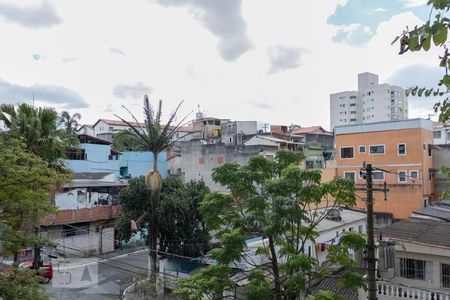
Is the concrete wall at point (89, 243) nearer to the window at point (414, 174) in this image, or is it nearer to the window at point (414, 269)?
the window at point (414, 269)

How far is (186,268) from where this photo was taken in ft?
63.3

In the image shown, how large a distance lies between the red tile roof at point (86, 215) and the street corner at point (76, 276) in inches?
112

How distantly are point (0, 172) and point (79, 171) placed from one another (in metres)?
26.4

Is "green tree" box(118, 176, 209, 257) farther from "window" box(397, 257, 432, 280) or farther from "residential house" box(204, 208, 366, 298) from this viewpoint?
"window" box(397, 257, 432, 280)

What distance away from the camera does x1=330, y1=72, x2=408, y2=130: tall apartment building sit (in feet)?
255

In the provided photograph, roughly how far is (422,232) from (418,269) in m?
1.43

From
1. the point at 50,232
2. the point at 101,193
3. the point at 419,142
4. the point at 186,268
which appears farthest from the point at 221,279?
the point at 419,142

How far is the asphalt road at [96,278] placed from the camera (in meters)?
18.7

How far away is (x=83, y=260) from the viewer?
25.3m

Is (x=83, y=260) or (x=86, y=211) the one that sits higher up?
(x=86, y=211)

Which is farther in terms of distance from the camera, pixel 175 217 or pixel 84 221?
pixel 84 221

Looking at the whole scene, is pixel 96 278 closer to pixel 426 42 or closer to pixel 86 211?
pixel 86 211

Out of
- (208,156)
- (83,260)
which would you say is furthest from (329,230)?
(208,156)

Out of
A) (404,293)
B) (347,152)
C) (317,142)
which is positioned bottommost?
(404,293)
